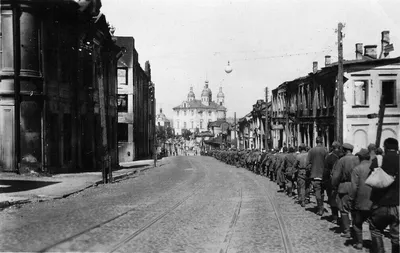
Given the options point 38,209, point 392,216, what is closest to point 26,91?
point 38,209

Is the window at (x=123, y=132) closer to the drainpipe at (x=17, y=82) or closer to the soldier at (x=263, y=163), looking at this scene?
the soldier at (x=263, y=163)

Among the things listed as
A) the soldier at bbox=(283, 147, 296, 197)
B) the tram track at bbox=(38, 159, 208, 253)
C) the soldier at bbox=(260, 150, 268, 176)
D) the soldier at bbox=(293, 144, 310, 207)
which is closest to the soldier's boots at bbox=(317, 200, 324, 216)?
the soldier at bbox=(293, 144, 310, 207)

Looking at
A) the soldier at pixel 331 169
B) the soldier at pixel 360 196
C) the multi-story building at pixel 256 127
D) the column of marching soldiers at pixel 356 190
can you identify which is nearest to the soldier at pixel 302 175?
the column of marching soldiers at pixel 356 190

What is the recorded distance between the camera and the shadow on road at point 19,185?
19.4 m

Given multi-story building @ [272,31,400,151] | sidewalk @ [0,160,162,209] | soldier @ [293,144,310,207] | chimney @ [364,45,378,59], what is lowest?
sidewalk @ [0,160,162,209]

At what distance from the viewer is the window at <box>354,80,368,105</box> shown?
120 ft

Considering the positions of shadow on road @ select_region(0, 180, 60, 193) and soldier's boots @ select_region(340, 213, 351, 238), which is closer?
soldier's boots @ select_region(340, 213, 351, 238)

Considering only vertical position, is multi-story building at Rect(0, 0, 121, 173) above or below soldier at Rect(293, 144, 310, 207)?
above

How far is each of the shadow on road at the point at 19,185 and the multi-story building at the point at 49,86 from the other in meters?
3.02

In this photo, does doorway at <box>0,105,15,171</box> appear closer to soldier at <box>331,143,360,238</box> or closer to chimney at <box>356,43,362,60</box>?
soldier at <box>331,143,360,238</box>

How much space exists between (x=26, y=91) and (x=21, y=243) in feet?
59.0

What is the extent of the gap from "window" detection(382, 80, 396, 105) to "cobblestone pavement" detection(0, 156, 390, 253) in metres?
21.5

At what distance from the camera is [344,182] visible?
10.0 meters

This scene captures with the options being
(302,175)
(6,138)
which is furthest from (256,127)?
(302,175)
